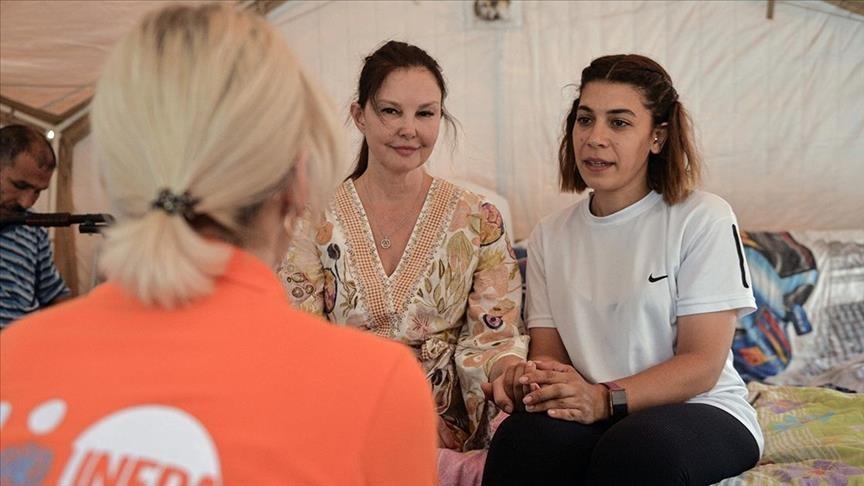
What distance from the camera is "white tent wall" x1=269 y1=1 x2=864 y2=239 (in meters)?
2.79

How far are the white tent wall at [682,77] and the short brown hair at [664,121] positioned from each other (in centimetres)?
98

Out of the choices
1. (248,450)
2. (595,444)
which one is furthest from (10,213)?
(248,450)

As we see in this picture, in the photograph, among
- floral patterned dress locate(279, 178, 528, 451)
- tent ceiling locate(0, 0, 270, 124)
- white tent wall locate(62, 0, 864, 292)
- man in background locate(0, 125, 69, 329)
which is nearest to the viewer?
floral patterned dress locate(279, 178, 528, 451)

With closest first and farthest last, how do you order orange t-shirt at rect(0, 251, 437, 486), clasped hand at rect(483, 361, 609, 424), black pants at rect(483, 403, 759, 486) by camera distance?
orange t-shirt at rect(0, 251, 437, 486)
black pants at rect(483, 403, 759, 486)
clasped hand at rect(483, 361, 609, 424)

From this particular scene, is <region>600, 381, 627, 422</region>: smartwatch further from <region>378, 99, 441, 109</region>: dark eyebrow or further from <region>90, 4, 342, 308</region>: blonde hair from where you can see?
<region>90, 4, 342, 308</region>: blonde hair

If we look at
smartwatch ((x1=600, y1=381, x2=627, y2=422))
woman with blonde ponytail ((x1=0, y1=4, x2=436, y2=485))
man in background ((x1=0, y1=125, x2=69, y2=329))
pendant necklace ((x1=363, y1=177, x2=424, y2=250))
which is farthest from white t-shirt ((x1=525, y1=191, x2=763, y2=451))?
man in background ((x1=0, y1=125, x2=69, y2=329))

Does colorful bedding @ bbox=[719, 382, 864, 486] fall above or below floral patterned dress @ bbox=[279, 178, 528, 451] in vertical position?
below

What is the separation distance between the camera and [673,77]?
2818 millimetres

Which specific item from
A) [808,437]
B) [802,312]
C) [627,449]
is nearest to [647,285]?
[627,449]

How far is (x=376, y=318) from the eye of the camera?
1959 mm

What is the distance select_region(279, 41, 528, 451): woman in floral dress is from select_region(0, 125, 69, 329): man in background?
0.84 m

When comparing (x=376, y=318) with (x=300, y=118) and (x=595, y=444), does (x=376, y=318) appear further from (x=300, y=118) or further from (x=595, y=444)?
(x=300, y=118)

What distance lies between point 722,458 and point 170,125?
109 centimetres

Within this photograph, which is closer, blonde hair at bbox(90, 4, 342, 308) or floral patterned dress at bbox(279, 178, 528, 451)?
blonde hair at bbox(90, 4, 342, 308)
